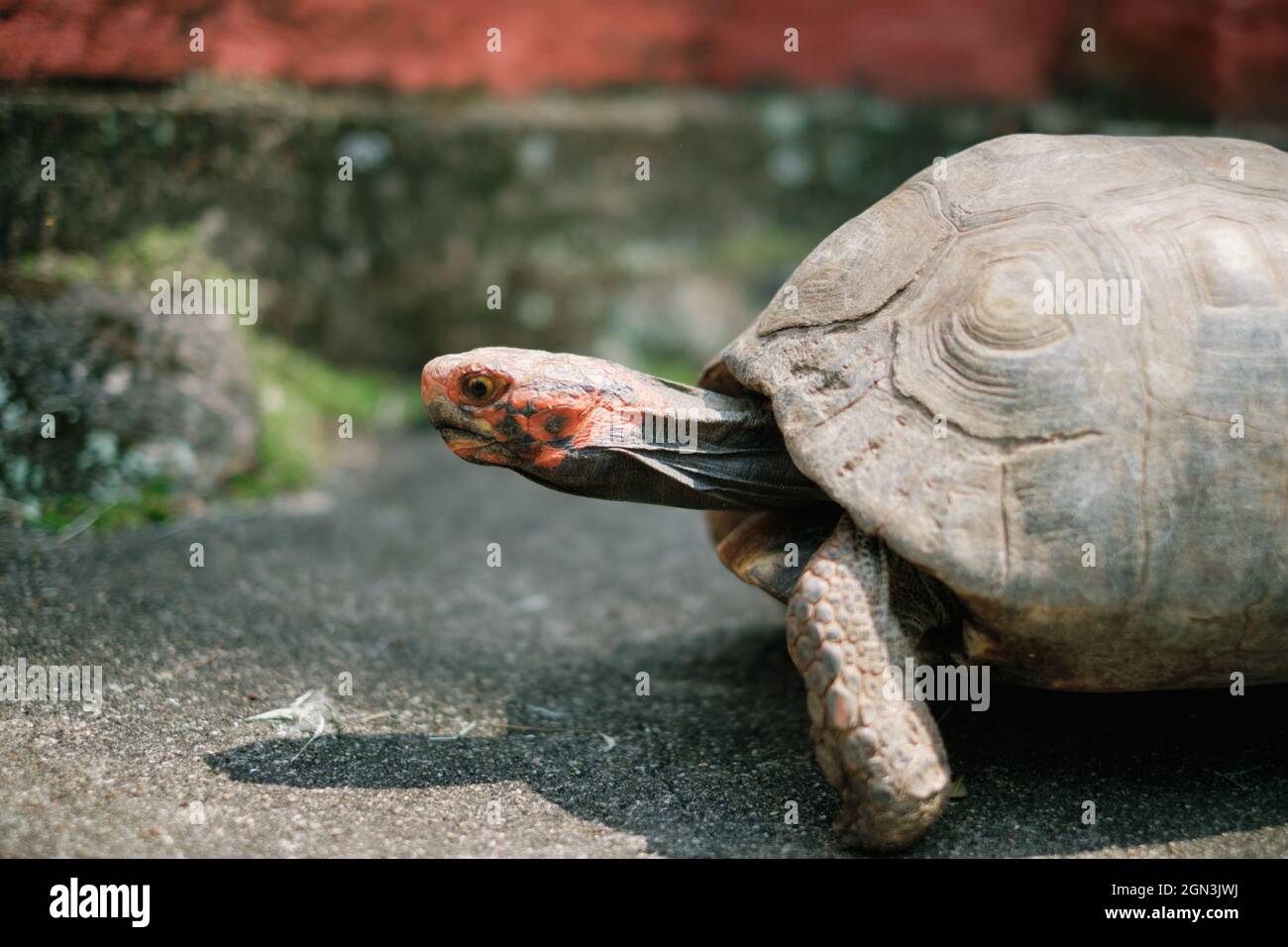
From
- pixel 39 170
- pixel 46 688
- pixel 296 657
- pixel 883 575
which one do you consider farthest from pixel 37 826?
pixel 39 170

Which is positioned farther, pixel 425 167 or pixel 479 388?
pixel 425 167

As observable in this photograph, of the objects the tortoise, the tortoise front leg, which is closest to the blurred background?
the tortoise

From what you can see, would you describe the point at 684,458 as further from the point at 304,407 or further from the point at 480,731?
the point at 304,407

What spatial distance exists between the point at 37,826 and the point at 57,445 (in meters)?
2.57

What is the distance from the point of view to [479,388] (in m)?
2.95

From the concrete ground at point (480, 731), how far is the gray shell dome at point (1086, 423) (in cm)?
42

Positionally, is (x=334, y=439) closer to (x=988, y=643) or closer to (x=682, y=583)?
(x=682, y=583)

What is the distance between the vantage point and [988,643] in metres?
2.73

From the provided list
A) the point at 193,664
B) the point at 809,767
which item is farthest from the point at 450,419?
the point at 809,767

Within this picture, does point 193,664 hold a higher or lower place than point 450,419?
lower

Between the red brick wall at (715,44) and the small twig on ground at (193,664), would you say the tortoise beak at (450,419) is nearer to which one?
the small twig on ground at (193,664)

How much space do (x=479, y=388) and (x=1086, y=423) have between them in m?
1.60

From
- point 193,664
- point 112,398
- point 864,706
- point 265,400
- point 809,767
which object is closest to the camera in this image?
point 864,706

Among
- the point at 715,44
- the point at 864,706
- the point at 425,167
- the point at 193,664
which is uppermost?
the point at 715,44
